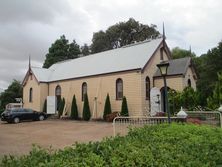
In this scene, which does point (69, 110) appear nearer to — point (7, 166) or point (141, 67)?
point (141, 67)

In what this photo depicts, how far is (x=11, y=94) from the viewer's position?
5388 cm

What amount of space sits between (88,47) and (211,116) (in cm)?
4736

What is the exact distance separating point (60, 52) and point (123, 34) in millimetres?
11904

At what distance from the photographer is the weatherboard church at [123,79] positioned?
27062 millimetres

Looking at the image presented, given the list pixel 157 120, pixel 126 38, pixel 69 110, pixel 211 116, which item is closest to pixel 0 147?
pixel 157 120

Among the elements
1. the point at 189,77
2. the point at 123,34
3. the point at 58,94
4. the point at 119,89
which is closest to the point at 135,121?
the point at 119,89

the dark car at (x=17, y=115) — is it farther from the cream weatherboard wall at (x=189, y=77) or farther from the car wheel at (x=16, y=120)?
the cream weatherboard wall at (x=189, y=77)

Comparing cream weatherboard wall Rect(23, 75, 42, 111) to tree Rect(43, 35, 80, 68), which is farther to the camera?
tree Rect(43, 35, 80, 68)

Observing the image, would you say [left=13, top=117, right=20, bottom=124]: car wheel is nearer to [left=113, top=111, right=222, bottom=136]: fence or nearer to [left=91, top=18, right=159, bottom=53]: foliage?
[left=113, top=111, right=222, bottom=136]: fence

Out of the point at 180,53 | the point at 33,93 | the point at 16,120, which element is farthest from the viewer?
the point at 180,53

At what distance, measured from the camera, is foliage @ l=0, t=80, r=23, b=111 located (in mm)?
53616

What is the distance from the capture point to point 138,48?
1201 inches

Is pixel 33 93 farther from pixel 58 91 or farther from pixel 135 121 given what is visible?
pixel 135 121

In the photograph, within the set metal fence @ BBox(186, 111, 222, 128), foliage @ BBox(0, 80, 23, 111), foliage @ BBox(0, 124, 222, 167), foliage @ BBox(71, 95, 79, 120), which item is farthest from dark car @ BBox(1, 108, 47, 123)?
foliage @ BBox(0, 124, 222, 167)
